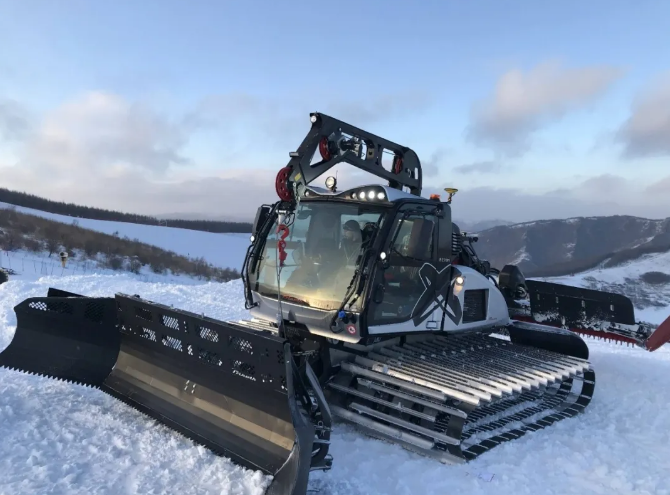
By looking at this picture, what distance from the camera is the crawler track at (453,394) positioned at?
4.61m

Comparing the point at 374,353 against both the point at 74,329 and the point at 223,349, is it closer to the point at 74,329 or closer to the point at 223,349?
the point at 223,349

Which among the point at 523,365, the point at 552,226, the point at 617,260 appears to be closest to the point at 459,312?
the point at 523,365

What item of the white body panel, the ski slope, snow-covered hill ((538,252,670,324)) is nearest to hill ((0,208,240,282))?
snow-covered hill ((538,252,670,324))

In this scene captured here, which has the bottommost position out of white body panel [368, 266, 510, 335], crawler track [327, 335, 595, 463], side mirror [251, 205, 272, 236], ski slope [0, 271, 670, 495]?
ski slope [0, 271, 670, 495]

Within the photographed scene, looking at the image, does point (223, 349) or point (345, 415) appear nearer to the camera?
point (223, 349)

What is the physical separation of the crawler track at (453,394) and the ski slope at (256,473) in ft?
0.50

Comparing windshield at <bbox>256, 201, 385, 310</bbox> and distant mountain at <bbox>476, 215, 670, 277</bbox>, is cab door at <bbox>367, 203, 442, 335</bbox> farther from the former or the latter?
distant mountain at <bbox>476, 215, 670, 277</bbox>

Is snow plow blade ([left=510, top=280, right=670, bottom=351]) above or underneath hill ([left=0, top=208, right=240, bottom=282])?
above

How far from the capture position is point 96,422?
4.75 metres

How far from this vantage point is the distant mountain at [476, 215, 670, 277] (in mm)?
48656

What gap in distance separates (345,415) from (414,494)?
4.38ft

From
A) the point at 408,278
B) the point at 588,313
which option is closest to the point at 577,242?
the point at 588,313

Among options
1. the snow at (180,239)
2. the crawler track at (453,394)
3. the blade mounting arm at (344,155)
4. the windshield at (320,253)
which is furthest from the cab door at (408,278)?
the snow at (180,239)

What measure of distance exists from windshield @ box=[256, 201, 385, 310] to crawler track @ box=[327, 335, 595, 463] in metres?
0.89
